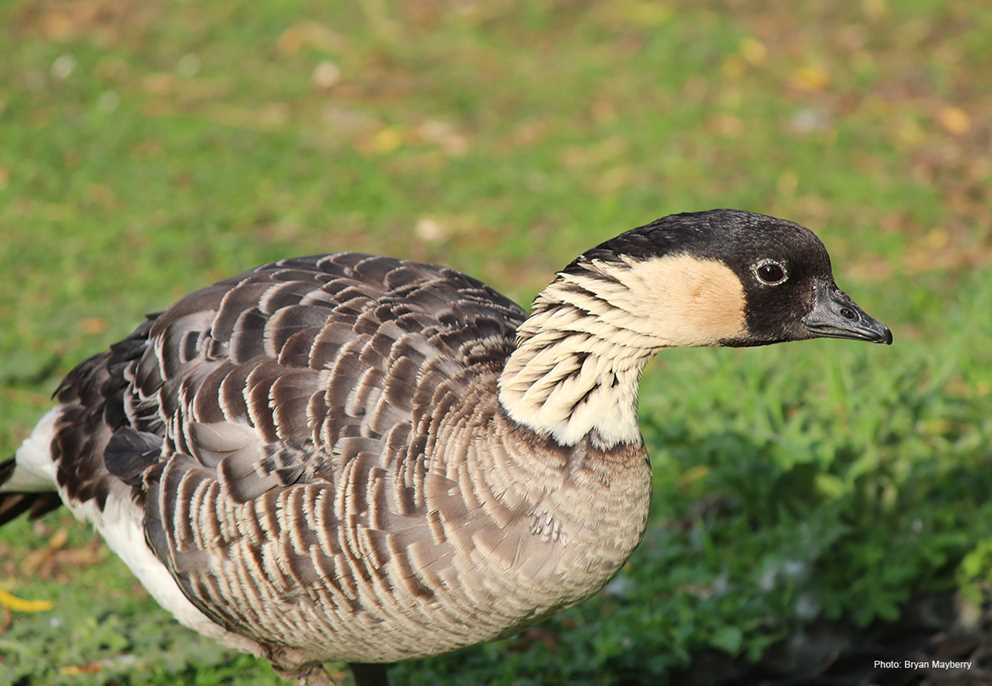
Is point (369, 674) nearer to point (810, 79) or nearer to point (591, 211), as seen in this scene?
point (591, 211)

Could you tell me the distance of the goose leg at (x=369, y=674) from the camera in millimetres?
4988

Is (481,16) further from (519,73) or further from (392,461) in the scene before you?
(392,461)

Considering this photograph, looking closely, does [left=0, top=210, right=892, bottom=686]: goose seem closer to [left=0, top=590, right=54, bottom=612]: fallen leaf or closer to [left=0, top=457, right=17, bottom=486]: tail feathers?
A: [left=0, top=457, right=17, bottom=486]: tail feathers

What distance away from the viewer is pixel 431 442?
4.11m

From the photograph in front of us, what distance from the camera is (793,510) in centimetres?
605

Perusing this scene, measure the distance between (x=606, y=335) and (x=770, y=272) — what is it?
21.4 inches

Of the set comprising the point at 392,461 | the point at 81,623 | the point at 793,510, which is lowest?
the point at 793,510

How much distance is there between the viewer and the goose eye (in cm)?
397

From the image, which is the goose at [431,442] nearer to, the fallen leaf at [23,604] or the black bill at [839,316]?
the black bill at [839,316]

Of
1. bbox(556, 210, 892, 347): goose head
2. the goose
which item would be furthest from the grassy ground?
bbox(556, 210, 892, 347): goose head

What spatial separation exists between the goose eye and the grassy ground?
1.70 metres

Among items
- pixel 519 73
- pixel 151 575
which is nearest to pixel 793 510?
pixel 151 575

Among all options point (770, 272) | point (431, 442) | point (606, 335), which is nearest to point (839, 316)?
point (770, 272)

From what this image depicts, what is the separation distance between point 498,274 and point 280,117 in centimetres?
283
